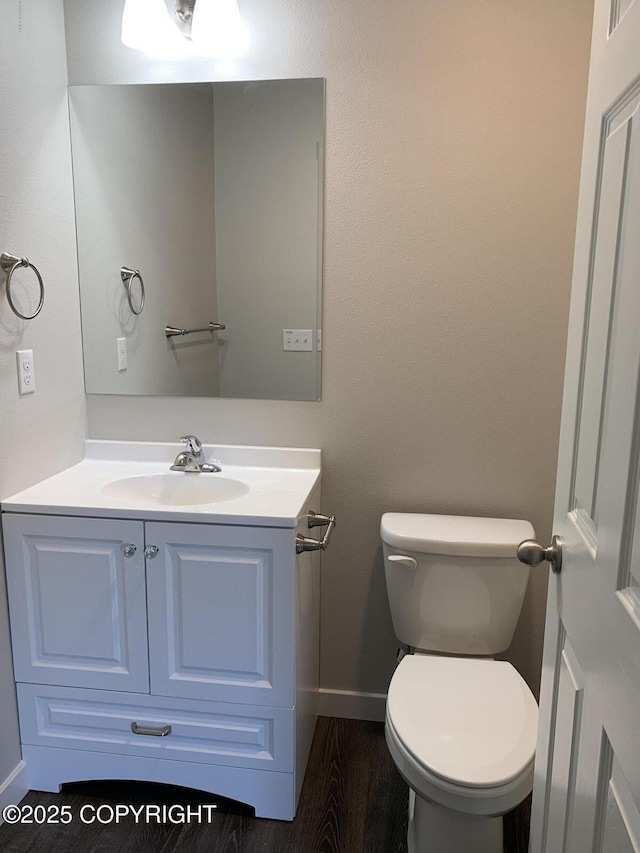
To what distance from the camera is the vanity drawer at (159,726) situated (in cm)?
173

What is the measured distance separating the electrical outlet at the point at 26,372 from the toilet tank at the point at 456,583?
106 cm

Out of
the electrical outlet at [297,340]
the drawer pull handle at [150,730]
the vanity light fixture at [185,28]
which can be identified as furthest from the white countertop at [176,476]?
the vanity light fixture at [185,28]

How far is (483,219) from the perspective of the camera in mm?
1921

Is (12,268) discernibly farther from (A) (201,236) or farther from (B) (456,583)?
(B) (456,583)

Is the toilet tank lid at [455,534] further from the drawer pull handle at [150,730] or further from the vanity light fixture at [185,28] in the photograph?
the vanity light fixture at [185,28]

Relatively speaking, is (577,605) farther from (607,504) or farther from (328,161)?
(328,161)

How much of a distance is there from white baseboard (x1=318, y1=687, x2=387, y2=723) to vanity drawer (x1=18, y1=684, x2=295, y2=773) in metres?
0.52

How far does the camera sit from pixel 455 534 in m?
1.87

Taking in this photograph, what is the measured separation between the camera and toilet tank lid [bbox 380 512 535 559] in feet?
5.97

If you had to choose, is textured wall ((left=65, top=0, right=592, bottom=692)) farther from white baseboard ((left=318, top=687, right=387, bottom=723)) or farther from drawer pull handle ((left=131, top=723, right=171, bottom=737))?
drawer pull handle ((left=131, top=723, right=171, bottom=737))

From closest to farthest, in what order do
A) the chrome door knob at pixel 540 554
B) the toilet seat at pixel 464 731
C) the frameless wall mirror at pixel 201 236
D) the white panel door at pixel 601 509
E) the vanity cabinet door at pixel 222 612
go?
the white panel door at pixel 601 509 < the chrome door knob at pixel 540 554 < the toilet seat at pixel 464 731 < the vanity cabinet door at pixel 222 612 < the frameless wall mirror at pixel 201 236

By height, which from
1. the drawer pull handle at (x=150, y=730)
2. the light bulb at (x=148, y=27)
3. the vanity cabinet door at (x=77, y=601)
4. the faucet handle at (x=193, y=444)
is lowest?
the drawer pull handle at (x=150, y=730)

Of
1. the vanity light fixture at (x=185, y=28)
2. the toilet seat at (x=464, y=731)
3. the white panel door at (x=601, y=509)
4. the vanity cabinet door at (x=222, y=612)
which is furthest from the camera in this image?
the vanity light fixture at (x=185, y=28)

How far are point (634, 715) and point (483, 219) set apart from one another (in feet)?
4.95
